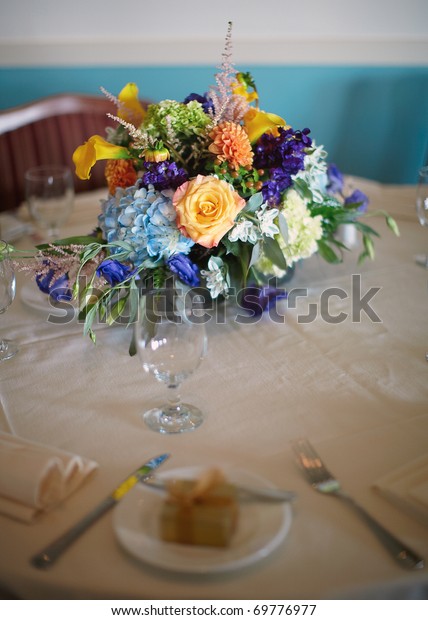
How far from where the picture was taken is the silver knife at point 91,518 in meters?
0.62

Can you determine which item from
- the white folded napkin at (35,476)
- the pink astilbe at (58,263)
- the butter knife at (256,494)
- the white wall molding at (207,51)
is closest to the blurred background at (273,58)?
the white wall molding at (207,51)

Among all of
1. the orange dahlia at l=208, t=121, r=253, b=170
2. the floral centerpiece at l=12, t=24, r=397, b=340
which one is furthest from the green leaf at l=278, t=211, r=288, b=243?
the orange dahlia at l=208, t=121, r=253, b=170

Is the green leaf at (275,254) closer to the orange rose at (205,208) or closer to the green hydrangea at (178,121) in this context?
the orange rose at (205,208)

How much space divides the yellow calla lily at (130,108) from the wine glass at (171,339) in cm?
50

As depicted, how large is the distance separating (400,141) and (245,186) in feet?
7.33

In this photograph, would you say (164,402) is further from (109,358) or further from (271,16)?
(271,16)

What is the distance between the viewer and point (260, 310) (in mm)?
1159

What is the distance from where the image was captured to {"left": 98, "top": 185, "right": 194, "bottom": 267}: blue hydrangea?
1.00m

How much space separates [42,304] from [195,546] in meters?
0.71

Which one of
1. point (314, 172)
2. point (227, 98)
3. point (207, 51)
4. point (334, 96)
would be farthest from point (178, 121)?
point (334, 96)

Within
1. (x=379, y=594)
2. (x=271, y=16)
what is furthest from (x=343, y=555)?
(x=271, y=16)

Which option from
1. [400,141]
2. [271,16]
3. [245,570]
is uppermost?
[271,16]

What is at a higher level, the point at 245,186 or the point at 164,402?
the point at 245,186

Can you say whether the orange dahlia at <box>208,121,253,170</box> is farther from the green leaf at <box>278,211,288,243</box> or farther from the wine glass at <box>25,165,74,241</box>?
the wine glass at <box>25,165,74,241</box>
